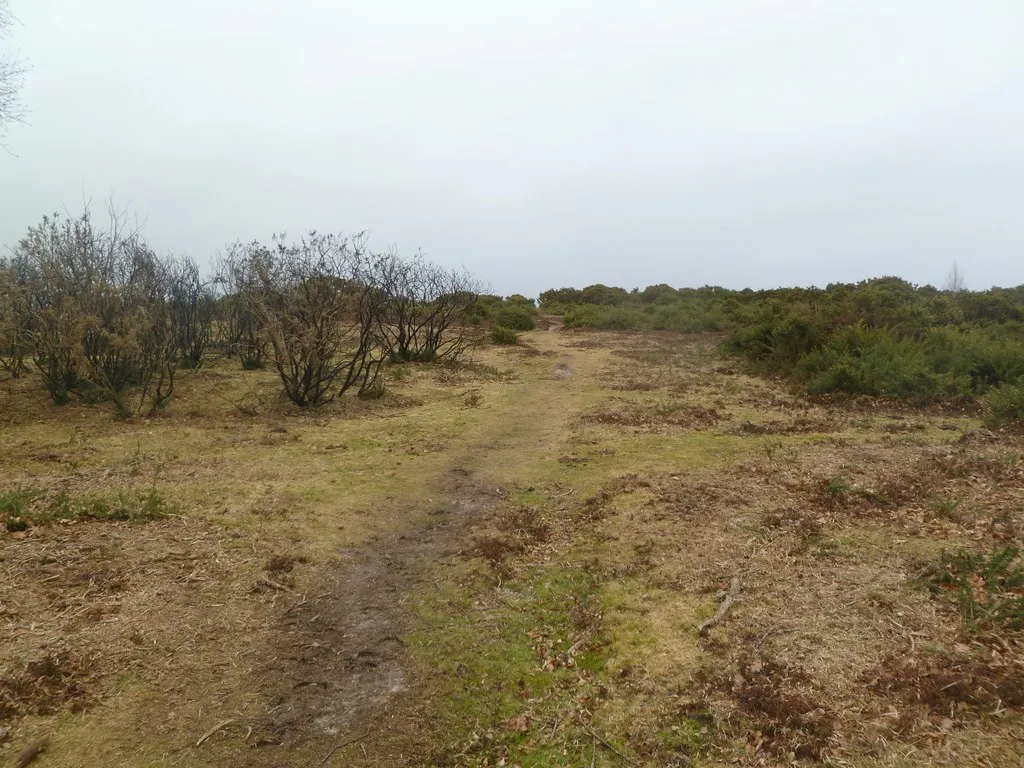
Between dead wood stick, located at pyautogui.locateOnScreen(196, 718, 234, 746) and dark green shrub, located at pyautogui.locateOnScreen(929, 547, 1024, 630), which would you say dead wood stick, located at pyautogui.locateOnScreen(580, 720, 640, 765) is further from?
dark green shrub, located at pyautogui.locateOnScreen(929, 547, 1024, 630)

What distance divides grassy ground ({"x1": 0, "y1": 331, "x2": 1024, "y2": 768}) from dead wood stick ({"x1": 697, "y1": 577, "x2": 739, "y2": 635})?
0.14 ft

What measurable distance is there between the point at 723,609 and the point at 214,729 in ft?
11.4

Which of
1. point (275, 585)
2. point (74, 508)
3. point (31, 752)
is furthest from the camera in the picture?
point (74, 508)

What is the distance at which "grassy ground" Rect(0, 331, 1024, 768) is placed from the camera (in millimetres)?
3203

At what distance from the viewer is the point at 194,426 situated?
9.88 m

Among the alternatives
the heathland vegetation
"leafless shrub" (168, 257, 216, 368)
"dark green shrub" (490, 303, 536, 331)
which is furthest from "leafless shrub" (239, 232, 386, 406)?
"dark green shrub" (490, 303, 536, 331)

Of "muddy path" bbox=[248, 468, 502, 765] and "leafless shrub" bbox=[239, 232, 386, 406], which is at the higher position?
"leafless shrub" bbox=[239, 232, 386, 406]

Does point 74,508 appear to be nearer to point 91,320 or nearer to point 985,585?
point 91,320

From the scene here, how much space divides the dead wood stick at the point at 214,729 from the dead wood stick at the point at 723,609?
310 cm

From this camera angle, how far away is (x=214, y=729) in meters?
3.31

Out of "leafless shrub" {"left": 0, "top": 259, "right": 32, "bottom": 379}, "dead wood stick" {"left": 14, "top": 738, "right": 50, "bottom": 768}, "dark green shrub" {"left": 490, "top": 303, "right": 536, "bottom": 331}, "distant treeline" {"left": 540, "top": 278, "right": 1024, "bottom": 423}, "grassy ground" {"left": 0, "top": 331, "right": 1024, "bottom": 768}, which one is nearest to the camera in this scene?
"dead wood stick" {"left": 14, "top": 738, "right": 50, "bottom": 768}

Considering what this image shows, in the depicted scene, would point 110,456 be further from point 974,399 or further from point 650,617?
point 974,399

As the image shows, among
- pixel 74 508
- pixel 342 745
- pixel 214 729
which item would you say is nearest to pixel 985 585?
pixel 342 745

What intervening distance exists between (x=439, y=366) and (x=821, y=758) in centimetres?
1649
